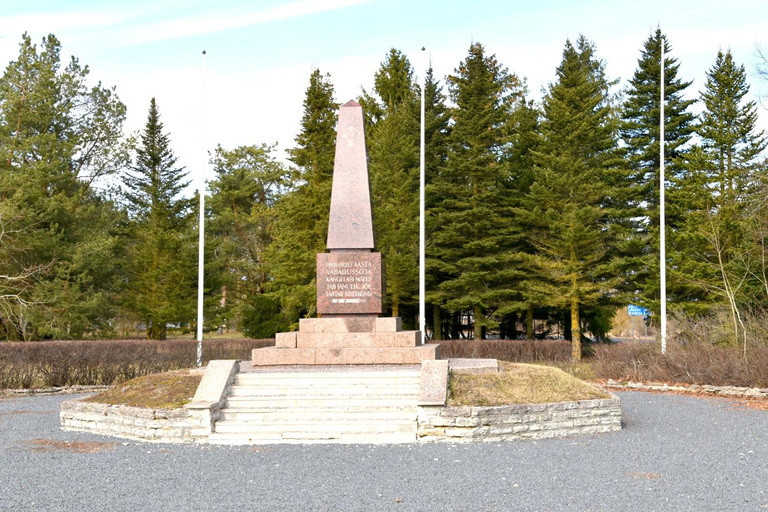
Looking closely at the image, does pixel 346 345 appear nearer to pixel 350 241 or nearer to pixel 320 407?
pixel 350 241

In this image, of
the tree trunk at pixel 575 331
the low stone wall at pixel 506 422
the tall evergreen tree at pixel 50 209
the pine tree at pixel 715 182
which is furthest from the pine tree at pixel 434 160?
the low stone wall at pixel 506 422

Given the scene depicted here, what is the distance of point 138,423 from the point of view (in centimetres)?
1009

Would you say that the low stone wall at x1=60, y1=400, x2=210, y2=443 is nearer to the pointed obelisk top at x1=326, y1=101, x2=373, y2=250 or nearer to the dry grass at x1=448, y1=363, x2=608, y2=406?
the dry grass at x1=448, y1=363, x2=608, y2=406

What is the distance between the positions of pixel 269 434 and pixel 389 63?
1287 inches

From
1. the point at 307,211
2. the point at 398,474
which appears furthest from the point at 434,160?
the point at 398,474

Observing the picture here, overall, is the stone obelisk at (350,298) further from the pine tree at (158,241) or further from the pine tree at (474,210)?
the pine tree at (158,241)

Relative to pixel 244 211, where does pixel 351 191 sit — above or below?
below

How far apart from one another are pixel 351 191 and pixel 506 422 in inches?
271

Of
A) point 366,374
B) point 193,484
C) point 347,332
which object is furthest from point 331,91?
point 193,484

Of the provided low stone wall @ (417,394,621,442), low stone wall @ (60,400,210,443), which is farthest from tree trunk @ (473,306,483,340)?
low stone wall @ (60,400,210,443)

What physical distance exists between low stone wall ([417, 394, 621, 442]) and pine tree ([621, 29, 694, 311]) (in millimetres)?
19429

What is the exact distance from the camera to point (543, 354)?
24.8 metres

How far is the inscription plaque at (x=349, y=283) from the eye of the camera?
14.5 metres

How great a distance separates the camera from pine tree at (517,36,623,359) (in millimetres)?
28125
